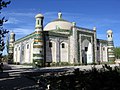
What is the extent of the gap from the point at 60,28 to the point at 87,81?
40.0 meters

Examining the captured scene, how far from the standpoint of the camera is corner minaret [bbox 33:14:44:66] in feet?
121

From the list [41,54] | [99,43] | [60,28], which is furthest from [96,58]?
[41,54]

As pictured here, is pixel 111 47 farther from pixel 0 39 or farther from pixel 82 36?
pixel 0 39

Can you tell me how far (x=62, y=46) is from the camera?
138ft

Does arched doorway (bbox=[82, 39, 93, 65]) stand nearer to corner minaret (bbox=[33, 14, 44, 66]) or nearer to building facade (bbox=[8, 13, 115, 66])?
building facade (bbox=[8, 13, 115, 66])

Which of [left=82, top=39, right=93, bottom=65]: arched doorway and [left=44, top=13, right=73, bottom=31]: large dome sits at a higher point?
[left=44, top=13, right=73, bottom=31]: large dome

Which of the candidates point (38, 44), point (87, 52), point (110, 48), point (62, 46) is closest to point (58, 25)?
point (62, 46)

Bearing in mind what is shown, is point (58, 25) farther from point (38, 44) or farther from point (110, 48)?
point (110, 48)

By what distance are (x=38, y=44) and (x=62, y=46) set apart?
6.49 metres

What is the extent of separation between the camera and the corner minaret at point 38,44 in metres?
37.0

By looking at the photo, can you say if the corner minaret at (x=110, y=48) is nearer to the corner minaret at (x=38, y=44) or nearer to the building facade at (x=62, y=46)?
the building facade at (x=62, y=46)

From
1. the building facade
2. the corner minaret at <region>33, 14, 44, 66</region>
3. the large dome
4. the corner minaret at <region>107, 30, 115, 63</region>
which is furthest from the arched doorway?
the corner minaret at <region>33, 14, 44, 66</region>

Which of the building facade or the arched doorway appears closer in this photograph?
the building facade

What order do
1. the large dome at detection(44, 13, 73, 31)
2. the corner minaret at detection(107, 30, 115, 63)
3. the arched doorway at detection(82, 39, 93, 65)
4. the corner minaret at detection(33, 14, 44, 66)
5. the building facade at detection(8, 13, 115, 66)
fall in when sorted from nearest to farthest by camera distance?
the corner minaret at detection(33, 14, 44, 66)
the building facade at detection(8, 13, 115, 66)
the arched doorway at detection(82, 39, 93, 65)
the large dome at detection(44, 13, 73, 31)
the corner minaret at detection(107, 30, 115, 63)
